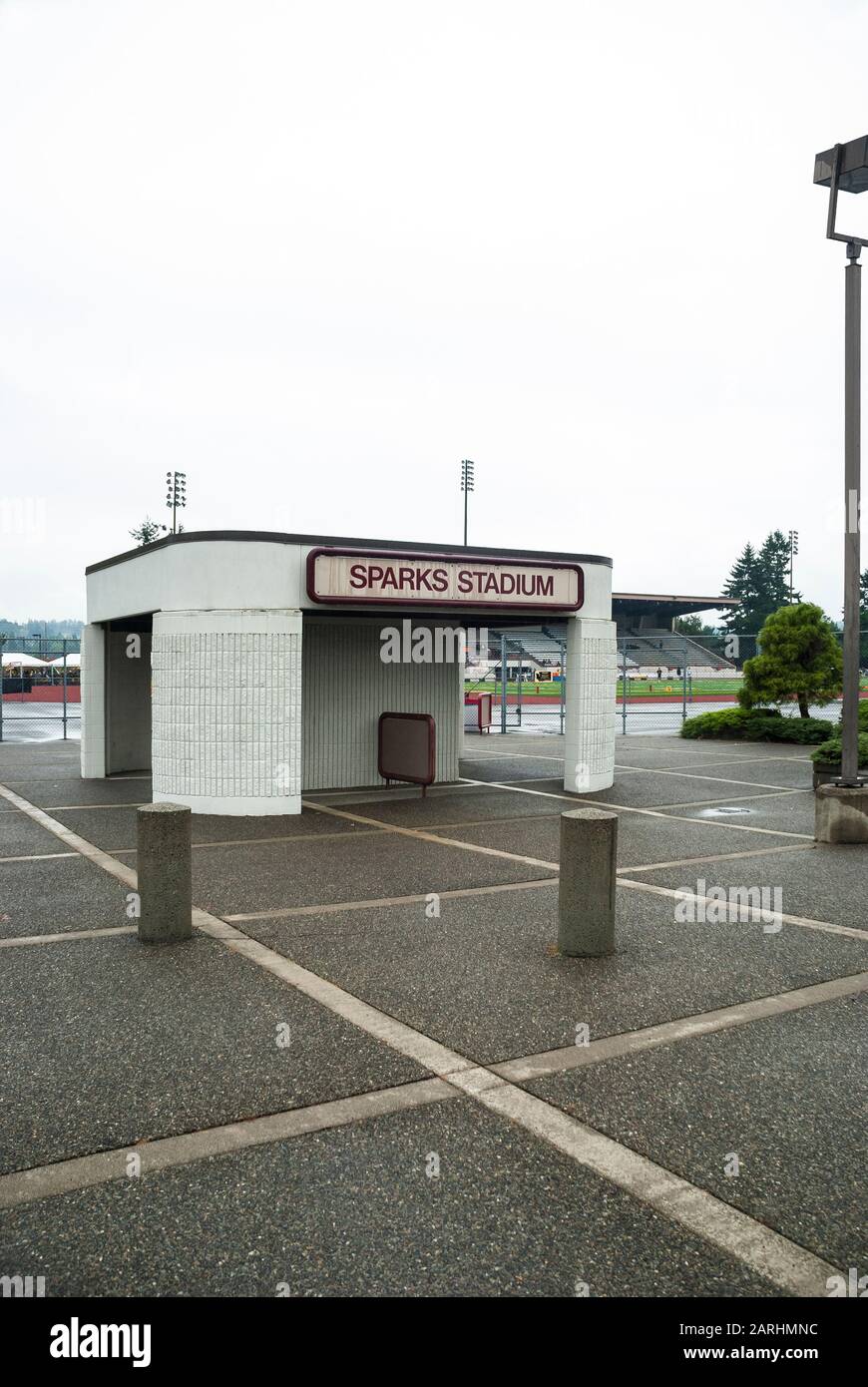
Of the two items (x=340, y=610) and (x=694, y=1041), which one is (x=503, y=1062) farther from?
(x=340, y=610)

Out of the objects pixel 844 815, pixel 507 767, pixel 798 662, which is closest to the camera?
pixel 844 815

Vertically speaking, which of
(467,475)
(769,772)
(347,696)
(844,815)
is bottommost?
(769,772)

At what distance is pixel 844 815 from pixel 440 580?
6133mm

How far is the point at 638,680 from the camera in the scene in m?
73.3

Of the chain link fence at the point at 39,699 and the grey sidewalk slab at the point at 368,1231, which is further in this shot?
the chain link fence at the point at 39,699

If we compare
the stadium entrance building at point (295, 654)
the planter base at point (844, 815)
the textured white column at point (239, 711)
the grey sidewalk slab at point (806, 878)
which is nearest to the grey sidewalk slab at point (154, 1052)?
the grey sidewalk slab at point (806, 878)

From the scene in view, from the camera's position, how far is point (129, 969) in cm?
631

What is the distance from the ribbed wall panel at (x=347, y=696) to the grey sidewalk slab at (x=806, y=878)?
7411 mm

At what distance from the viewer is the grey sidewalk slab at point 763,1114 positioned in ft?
11.9

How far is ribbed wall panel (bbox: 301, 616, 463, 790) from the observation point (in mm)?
15867

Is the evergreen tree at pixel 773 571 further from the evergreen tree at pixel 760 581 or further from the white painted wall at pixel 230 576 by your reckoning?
the white painted wall at pixel 230 576

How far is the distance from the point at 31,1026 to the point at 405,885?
13.2 ft

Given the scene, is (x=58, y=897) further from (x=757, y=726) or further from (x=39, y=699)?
(x=39, y=699)

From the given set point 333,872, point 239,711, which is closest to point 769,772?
point 239,711
